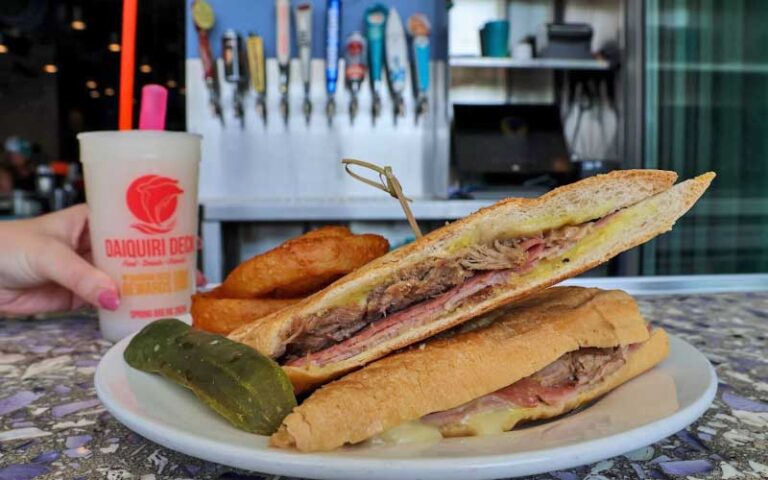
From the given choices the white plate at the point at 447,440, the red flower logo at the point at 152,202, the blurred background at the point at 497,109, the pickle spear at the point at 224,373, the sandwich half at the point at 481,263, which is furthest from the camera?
the blurred background at the point at 497,109

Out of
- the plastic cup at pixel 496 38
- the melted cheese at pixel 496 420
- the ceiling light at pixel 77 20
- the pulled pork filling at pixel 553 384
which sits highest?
the ceiling light at pixel 77 20

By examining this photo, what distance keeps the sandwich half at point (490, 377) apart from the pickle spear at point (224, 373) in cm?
3

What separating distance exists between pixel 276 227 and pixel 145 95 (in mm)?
2590

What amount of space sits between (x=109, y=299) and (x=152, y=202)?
16 cm

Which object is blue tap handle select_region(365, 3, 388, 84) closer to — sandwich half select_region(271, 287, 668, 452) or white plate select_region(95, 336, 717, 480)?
sandwich half select_region(271, 287, 668, 452)

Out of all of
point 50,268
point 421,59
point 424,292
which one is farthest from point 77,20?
point 424,292

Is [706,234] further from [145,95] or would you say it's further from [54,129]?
[54,129]

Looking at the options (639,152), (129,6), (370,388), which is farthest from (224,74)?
(370,388)

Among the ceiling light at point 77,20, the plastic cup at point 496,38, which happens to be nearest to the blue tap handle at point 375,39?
the plastic cup at point 496,38

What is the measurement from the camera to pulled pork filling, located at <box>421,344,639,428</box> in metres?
0.63

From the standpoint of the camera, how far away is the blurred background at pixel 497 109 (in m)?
3.45

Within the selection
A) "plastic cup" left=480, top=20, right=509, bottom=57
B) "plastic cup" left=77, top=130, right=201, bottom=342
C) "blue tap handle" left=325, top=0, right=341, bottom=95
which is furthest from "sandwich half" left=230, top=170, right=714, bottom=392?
"plastic cup" left=480, top=20, right=509, bottom=57

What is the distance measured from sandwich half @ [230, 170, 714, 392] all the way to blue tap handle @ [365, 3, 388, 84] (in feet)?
8.86

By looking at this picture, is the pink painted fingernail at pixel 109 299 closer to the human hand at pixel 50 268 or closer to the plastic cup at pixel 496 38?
the human hand at pixel 50 268
